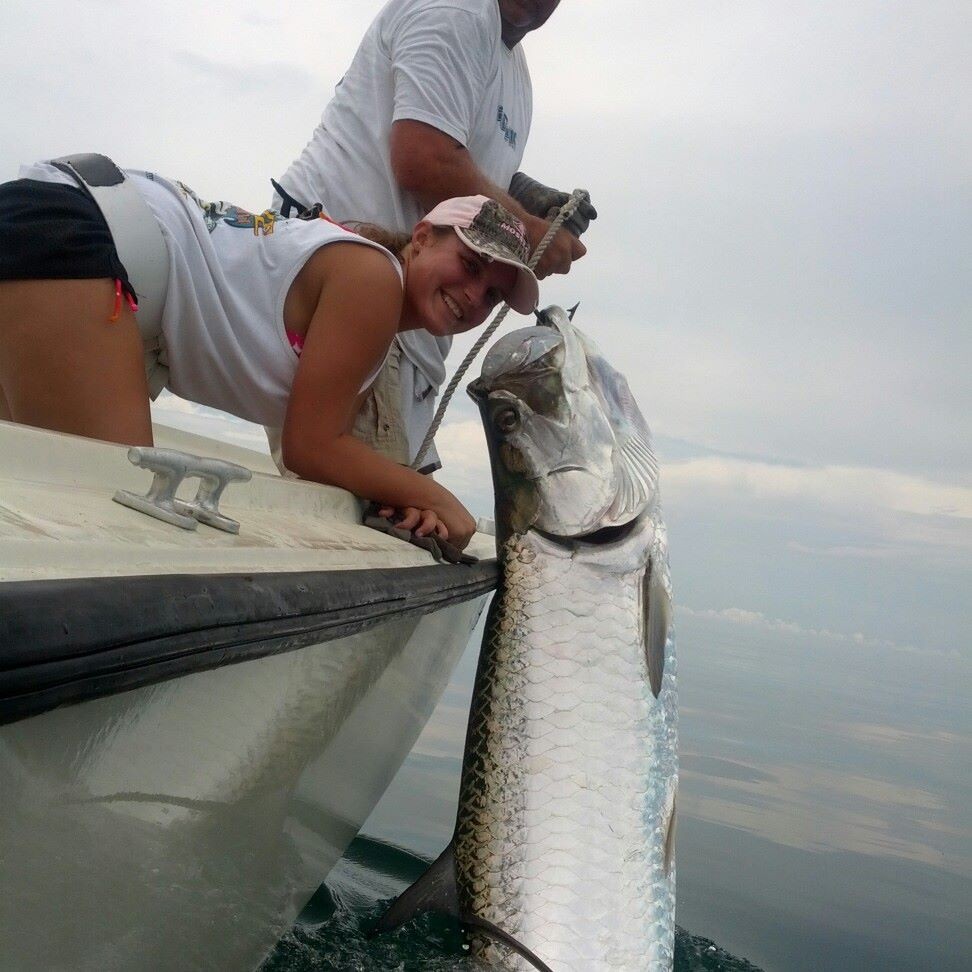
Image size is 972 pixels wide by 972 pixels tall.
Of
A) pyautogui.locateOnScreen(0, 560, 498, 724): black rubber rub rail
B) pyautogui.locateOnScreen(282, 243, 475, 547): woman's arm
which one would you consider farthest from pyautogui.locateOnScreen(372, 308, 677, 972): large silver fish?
pyautogui.locateOnScreen(0, 560, 498, 724): black rubber rub rail

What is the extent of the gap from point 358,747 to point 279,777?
477 mm

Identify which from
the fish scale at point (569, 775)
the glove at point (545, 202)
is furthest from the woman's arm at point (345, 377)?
the glove at point (545, 202)

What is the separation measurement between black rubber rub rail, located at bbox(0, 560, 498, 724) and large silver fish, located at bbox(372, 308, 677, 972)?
751 millimetres

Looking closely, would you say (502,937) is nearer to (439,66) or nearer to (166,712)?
(166,712)

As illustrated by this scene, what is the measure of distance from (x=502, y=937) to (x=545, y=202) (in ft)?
7.69

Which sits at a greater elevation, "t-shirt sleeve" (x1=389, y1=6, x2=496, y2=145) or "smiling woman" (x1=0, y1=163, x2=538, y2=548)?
"t-shirt sleeve" (x1=389, y1=6, x2=496, y2=145)

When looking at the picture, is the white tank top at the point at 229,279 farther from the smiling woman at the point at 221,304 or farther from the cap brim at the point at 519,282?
the cap brim at the point at 519,282

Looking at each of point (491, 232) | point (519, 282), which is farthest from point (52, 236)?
point (519, 282)

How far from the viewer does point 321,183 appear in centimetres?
333

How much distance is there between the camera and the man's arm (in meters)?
3.02

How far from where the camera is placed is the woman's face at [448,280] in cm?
270

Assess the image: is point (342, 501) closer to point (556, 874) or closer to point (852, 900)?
point (556, 874)

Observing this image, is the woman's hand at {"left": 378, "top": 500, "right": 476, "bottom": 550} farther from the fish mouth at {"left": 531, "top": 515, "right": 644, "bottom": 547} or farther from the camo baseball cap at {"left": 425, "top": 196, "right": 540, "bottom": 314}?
the camo baseball cap at {"left": 425, "top": 196, "right": 540, "bottom": 314}

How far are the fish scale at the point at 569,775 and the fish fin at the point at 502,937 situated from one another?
0.4 inches
